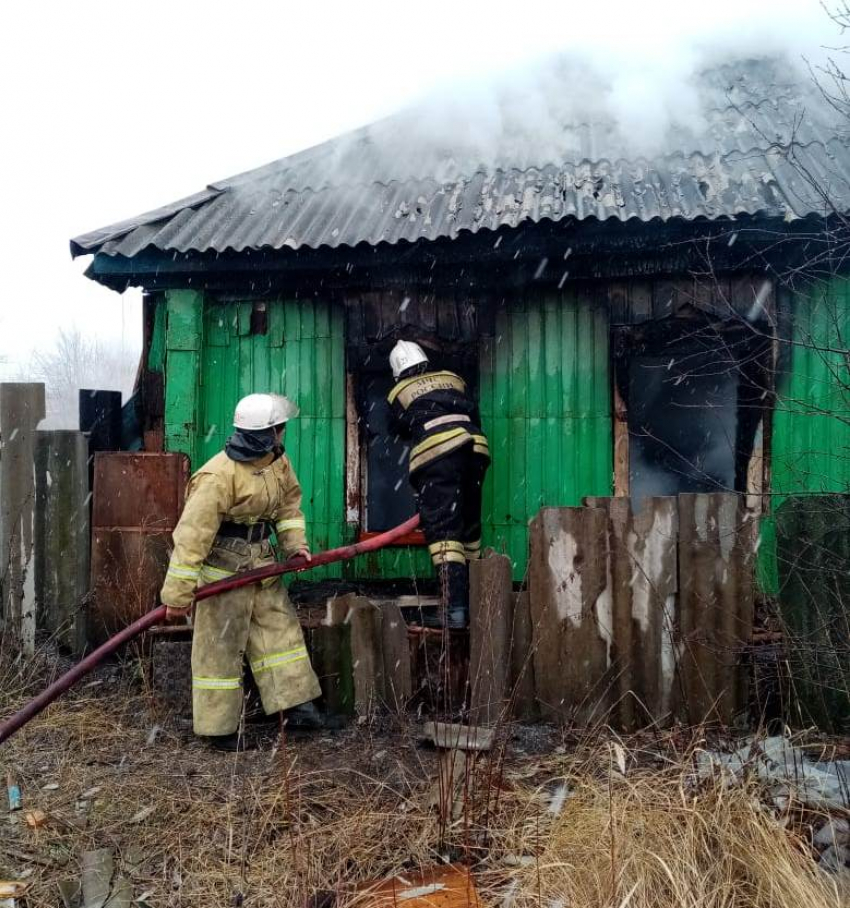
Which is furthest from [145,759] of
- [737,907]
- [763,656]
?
[763,656]

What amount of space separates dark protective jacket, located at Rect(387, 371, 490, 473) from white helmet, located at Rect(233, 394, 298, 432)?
1384 millimetres

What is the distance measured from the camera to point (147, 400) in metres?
7.00

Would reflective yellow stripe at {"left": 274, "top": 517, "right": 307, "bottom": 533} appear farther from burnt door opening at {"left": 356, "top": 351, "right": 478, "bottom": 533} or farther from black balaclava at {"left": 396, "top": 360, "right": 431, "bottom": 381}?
burnt door opening at {"left": 356, "top": 351, "right": 478, "bottom": 533}

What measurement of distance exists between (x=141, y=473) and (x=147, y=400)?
159 cm

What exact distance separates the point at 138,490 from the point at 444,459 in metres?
2.23

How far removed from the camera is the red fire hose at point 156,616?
380 centimetres

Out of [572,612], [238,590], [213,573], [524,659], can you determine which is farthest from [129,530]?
[572,612]

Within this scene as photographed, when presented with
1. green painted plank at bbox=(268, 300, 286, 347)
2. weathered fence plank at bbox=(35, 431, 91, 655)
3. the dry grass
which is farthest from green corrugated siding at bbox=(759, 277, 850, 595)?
weathered fence plank at bbox=(35, 431, 91, 655)

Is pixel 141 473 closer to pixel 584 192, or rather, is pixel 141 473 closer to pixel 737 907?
pixel 584 192

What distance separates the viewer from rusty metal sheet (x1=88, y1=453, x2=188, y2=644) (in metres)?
5.45

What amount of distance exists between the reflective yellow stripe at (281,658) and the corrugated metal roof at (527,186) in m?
3.18

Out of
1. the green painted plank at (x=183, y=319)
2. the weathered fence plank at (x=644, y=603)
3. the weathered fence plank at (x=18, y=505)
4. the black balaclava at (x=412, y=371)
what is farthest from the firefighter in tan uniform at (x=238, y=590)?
the green painted plank at (x=183, y=319)

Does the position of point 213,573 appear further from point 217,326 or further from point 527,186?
point 527,186

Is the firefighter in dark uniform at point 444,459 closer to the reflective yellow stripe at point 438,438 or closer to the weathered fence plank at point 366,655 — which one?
the reflective yellow stripe at point 438,438
